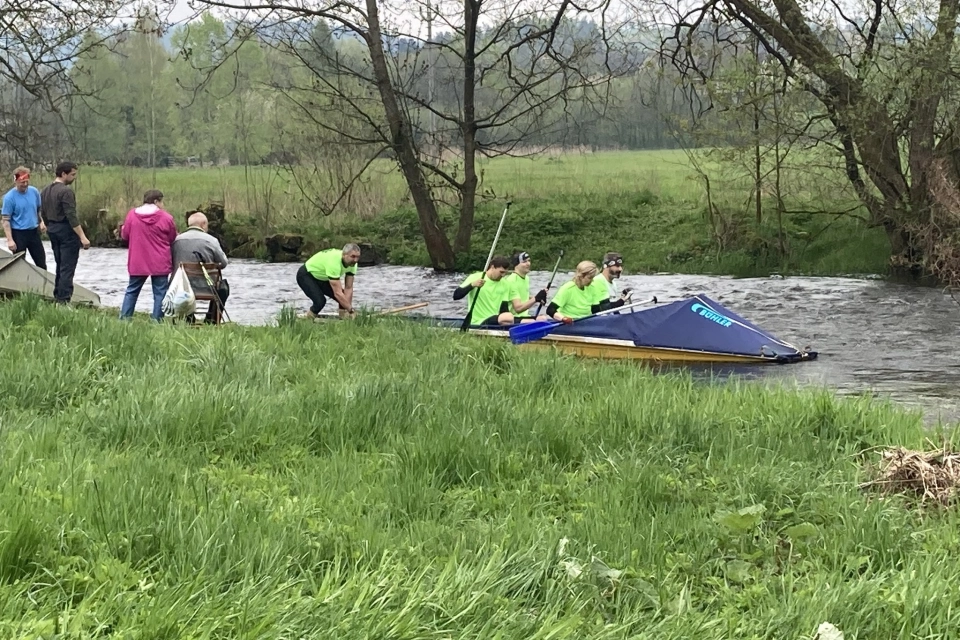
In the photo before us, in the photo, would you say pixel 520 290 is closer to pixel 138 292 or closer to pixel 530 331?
pixel 530 331

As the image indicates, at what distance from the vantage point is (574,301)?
468 inches

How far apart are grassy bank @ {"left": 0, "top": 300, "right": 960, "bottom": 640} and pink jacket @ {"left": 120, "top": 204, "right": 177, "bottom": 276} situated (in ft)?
11.9

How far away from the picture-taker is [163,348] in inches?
293

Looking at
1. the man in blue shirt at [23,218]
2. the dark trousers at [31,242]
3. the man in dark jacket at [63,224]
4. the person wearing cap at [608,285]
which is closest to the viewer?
the man in dark jacket at [63,224]

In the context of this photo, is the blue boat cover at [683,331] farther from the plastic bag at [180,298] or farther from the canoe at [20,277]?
the canoe at [20,277]

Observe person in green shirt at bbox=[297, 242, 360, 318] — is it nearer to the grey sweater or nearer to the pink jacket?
the grey sweater

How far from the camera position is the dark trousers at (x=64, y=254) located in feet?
38.5

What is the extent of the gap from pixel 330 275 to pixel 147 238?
7.42ft

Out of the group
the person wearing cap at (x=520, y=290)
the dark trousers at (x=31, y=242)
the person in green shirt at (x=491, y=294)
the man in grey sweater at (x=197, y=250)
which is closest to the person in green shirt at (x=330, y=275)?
the man in grey sweater at (x=197, y=250)

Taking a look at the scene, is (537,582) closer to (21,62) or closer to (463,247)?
(21,62)

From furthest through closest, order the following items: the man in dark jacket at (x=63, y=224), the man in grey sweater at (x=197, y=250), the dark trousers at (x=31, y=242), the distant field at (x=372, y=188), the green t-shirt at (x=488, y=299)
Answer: the distant field at (x=372, y=188) < the dark trousers at (x=31, y=242) < the green t-shirt at (x=488, y=299) < the man in dark jacket at (x=63, y=224) < the man in grey sweater at (x=197, y=250)

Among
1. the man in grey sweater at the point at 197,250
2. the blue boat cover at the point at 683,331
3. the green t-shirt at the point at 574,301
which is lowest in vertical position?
the blue boat cover at the point at 683,331

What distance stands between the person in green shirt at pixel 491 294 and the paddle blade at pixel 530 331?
92cm

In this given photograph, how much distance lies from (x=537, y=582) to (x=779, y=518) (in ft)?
5.51
